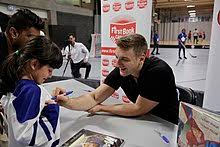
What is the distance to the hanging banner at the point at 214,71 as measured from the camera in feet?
7.63

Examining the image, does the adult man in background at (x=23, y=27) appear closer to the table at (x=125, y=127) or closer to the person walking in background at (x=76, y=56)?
the table at (x=125, y=127)

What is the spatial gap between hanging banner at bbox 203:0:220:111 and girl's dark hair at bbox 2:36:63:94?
2.04m

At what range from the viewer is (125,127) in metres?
1.11

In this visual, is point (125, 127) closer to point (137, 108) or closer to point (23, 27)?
point (137, 108)

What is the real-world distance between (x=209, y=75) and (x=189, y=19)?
750 inches

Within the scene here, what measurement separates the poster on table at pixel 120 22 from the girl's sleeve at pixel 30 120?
4.54ft

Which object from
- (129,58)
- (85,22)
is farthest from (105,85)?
(85,22)

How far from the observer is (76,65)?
5.20 m

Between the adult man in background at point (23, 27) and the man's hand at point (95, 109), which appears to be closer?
the adult man in background at point (23, 27)

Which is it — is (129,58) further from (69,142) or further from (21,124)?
(21,124)

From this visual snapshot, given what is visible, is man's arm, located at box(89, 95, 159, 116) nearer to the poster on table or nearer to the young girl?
the young girl

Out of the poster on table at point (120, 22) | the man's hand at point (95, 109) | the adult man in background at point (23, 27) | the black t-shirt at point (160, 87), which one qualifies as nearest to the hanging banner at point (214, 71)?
the poster on table at point (120, 22)

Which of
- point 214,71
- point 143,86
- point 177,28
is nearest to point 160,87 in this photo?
point 143,86

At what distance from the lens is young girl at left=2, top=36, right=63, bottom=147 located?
0.69 m
